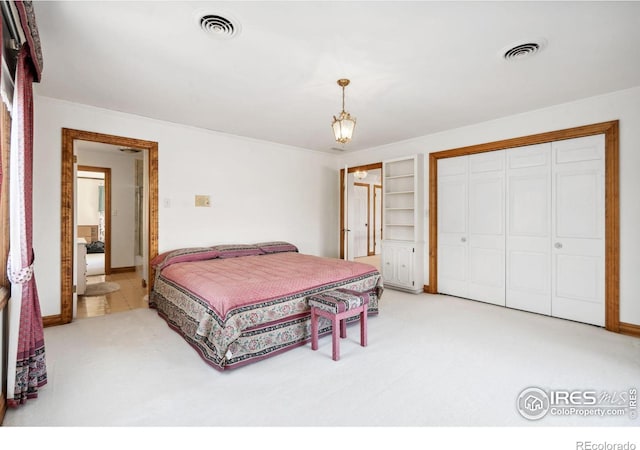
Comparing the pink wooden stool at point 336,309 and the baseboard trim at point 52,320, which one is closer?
the pink wooden stool at point 336,309

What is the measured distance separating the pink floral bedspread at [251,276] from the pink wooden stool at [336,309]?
238 mm

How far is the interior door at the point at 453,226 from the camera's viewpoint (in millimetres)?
4660

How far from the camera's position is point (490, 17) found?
2.06 metres

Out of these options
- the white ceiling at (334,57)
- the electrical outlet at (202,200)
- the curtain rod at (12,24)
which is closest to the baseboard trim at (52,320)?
the electrical outlet at (202,200)

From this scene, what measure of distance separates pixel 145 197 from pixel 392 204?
4.01 m

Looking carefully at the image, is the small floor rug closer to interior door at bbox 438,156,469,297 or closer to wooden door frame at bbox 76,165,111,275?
wooden door frame at bbox 76,165,111,275

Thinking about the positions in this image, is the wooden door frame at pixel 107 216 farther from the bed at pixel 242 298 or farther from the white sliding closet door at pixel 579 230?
the white sliding closet door at pixel 579 230

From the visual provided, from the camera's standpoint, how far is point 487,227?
14.4 feet

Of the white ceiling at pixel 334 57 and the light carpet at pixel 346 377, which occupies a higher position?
the white ceiling at pixel 334 57

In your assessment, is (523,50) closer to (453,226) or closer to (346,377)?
(453,226)

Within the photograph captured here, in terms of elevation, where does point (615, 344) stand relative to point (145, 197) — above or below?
below

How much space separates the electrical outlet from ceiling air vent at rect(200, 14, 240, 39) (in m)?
2.77
